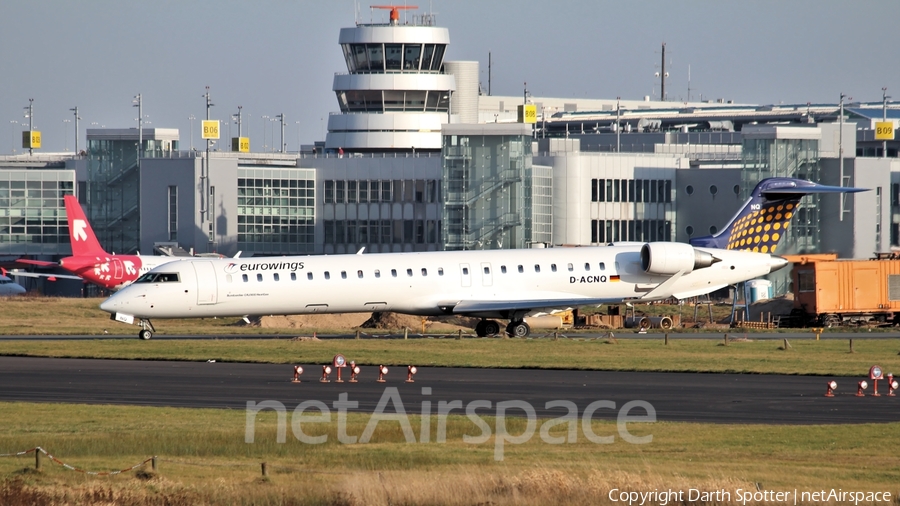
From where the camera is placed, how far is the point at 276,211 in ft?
292

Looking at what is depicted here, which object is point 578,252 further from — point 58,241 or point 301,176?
point 58,241

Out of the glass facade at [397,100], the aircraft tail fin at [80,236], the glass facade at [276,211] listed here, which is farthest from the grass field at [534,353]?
the glass facade at [397,100]

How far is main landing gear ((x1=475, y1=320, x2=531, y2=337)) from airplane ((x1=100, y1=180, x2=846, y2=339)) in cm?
3

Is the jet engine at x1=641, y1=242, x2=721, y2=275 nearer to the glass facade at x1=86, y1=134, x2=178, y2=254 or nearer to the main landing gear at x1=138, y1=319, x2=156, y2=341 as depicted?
the main landing gear at x1=138, y1=319, x2=156, y2=341

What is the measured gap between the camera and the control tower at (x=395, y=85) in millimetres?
90688

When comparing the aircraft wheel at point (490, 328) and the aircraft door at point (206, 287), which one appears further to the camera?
the aircraft wheel at point (490, 328)

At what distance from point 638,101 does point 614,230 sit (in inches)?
3381

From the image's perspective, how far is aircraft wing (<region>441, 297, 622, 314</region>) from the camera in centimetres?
4000

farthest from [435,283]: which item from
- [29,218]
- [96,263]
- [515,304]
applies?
[29,218]

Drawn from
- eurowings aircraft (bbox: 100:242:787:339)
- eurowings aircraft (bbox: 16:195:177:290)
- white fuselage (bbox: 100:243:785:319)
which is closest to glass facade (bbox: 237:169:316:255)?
eurowings aircraft (bbox: 16:195:177:290)

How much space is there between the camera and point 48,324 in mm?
51750

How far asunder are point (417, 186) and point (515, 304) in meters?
48.2

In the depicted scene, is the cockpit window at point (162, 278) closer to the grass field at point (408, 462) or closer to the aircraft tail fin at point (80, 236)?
the grass field at point (408, 462)

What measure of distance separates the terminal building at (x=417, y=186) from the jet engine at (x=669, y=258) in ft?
112
